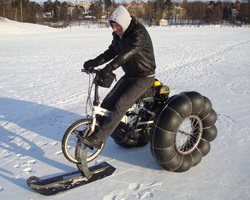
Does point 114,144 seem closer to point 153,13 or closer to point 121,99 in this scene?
point 121,99

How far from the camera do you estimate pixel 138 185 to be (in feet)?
13.1

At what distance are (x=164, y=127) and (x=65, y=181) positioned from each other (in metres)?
1.51

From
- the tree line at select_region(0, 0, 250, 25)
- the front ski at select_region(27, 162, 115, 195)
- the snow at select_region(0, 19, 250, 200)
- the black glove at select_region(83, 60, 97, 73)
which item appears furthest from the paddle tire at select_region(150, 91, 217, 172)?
the tree line at select_region(0, 0, 250, 25)

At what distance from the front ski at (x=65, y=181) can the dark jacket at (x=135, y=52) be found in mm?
1469

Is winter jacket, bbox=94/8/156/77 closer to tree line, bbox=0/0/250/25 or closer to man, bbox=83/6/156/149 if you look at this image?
man, bbox=83/6/156/149

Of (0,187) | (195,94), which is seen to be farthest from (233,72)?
(0,187)

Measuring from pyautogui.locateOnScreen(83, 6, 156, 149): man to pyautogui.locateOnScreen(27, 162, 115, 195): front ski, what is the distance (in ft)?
1.48

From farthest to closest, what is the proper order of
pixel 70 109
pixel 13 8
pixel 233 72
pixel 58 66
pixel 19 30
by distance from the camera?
pixel 13 8
pixel 19 30
pixel 58 66
pixel 233 72
pixel 70 109

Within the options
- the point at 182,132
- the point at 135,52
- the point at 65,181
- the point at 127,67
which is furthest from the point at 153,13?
the point at 65,181

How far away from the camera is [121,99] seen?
4164 mm

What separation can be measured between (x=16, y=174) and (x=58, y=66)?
9.41m

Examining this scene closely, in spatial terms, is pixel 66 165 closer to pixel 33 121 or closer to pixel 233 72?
pixel 33 121

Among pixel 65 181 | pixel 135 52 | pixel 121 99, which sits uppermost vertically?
pixel 135 52

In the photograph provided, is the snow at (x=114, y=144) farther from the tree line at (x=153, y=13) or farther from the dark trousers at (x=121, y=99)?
the tree line at (x=153, y=13)
